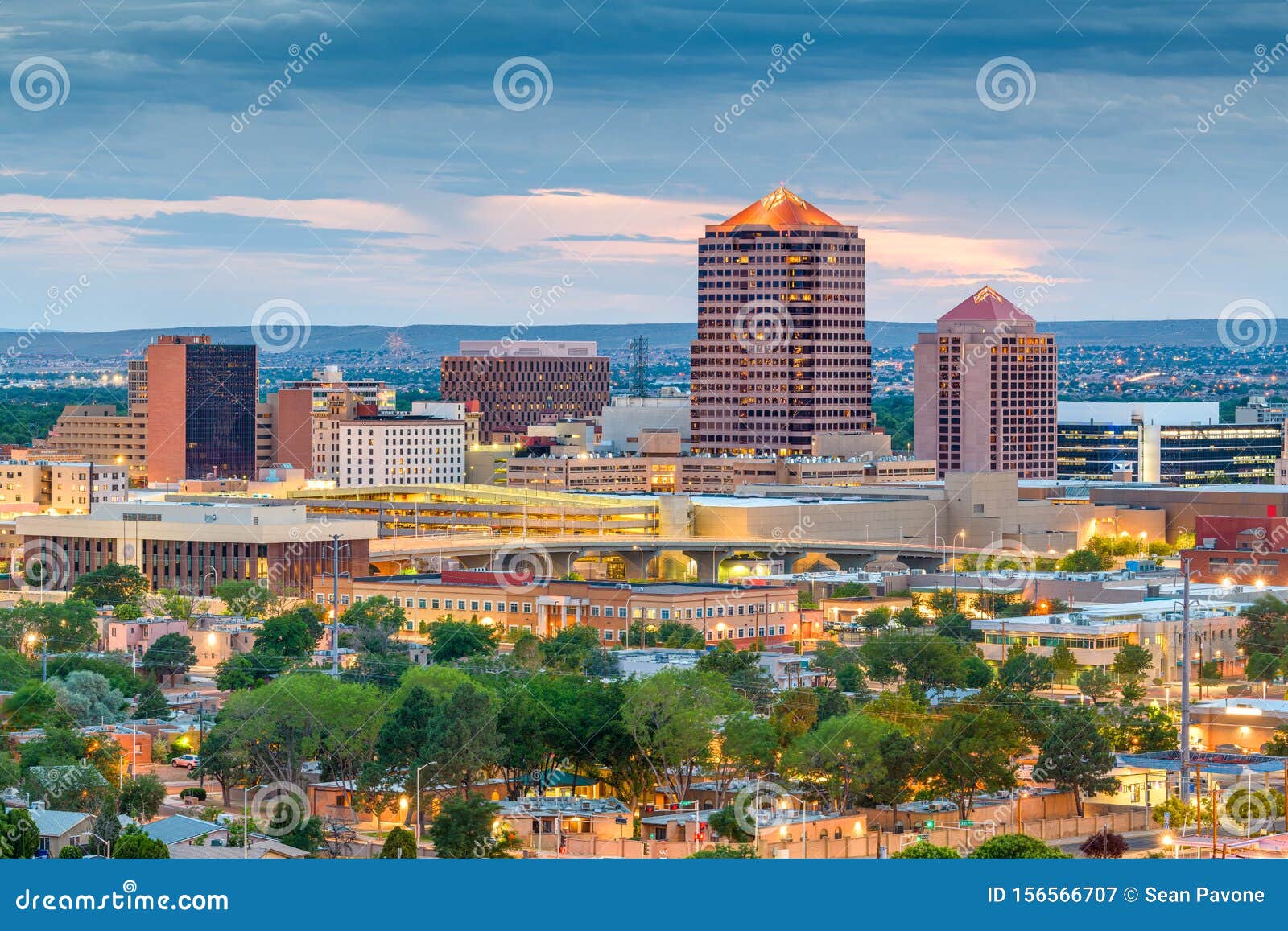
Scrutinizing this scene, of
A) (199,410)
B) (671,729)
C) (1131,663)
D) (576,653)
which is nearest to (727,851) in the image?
(671,729)

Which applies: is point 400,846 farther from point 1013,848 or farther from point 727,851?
point 1013,848

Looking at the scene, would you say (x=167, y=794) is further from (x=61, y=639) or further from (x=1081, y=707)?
(x=61, y=639)

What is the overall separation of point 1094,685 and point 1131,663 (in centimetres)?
290

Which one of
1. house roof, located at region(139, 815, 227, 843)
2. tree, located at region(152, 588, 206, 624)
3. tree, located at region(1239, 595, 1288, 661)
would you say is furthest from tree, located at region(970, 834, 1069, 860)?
tree, located at region(152, 588, 206, 624)

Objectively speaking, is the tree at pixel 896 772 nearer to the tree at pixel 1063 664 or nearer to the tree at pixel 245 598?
the tree at pixel 1063 664

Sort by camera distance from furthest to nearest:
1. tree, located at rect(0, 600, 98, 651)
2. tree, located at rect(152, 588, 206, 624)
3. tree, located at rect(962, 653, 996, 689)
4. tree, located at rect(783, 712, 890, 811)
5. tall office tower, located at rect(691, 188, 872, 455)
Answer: tall office tower, located at rect(691, 188, 872, 455)
tree, located at rect(152, 588, 206, 624)
tree, located at rect(0, 600, 98, 651)
tree, located at rect(962, 653, 996, 689)
tree, located at rect(783, 712, 890, 811)

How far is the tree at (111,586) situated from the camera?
2427 inches

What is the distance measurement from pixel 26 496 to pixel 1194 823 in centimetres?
7038

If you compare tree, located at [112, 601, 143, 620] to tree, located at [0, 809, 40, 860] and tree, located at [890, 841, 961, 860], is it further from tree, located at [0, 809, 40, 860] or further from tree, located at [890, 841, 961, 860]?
tree, located at [890, 841, 961, 860]

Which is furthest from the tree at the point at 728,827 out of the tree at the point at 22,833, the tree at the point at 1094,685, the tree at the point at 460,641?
the tree at the point at 460,641

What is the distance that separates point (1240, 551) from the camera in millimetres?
68938

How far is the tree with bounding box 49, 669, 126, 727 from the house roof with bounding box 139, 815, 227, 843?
9.84 m

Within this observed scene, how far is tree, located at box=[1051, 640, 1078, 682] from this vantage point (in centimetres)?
4712

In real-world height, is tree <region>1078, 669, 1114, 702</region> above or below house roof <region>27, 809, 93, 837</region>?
above
